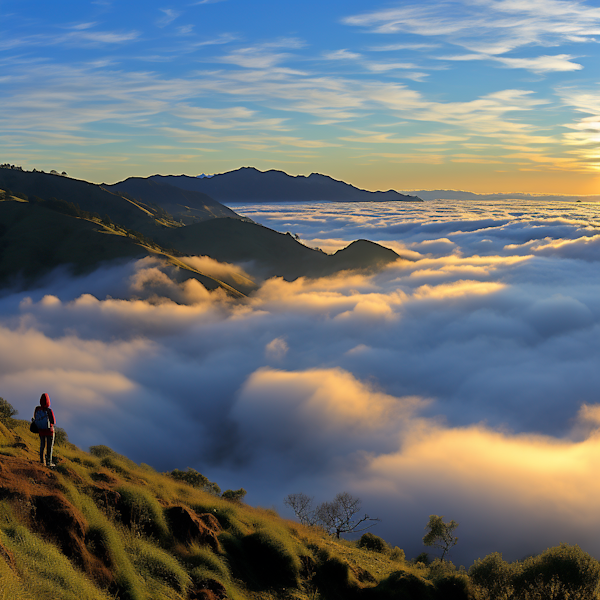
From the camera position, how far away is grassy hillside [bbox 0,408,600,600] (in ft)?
41.6

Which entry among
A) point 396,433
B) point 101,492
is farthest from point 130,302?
point 101,492

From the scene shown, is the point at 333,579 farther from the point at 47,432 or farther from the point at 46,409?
the point at 46,409

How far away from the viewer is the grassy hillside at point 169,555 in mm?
12680

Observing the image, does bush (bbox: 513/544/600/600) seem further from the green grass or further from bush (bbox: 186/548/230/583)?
the green grass

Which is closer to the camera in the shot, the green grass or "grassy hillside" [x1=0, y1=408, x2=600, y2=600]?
the green grass

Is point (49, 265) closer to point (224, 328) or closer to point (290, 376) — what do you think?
point (224, 328)

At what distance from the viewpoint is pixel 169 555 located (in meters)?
16.5

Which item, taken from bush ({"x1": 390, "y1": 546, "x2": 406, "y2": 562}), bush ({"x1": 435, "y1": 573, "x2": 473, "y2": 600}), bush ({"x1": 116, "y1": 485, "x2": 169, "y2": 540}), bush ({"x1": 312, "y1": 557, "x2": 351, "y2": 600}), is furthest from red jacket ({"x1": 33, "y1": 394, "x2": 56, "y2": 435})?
bush ({"x1": 390, "y1": 546, "x2": 406, "y2": 562})

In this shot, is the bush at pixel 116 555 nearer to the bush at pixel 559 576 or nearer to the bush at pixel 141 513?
the bush at pixel 141 513

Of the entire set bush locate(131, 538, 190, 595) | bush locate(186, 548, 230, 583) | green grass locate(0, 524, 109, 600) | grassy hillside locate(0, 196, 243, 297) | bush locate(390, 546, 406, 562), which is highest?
grassy hillside locate(0, 196, 243, 297)

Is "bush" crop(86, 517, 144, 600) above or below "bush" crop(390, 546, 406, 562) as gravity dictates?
above

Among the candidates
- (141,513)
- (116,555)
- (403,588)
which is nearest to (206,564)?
(141,513)

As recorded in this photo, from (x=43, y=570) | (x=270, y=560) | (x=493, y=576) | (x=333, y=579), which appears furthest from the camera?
(x=493, y=576)

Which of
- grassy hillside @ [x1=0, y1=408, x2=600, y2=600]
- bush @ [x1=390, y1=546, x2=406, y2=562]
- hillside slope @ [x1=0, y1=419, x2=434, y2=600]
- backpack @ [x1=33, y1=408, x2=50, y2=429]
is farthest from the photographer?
bush @ [x1=390, y1=546, x2=406, y2=562]
